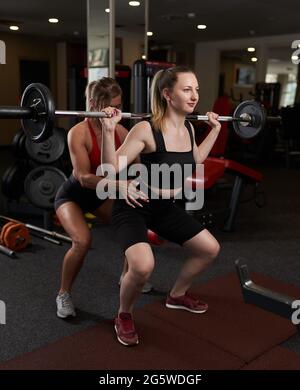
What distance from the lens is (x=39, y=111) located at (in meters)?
1.45

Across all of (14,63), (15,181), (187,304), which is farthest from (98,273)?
(14,63)

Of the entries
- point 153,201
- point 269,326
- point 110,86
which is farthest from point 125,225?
point 269,326

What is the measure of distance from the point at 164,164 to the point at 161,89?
287mm

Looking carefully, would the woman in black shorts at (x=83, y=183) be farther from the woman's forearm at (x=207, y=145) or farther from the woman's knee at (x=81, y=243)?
the woman's forearm at (x=207, y=145)

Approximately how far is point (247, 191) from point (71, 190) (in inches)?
136

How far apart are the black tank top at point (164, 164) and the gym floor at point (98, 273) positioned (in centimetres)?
68

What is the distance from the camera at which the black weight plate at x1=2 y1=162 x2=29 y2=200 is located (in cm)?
346

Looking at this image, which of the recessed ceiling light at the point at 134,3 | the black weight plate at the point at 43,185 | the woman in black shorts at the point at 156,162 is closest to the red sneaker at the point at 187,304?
the woman in black shorts at the point at 156,162

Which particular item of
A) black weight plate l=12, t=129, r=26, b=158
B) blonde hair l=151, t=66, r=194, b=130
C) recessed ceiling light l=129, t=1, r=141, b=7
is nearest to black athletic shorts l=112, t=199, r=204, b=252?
blonde hair l=151, t=66, r=194, b=130

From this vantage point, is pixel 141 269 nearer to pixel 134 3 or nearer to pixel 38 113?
pixel 38 113

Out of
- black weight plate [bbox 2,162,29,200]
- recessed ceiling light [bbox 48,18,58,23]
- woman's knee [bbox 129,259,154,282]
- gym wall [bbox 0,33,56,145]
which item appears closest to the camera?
woman's knee [bbox 129,259,154,282]

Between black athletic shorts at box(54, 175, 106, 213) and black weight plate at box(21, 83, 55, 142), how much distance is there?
0.35 metres

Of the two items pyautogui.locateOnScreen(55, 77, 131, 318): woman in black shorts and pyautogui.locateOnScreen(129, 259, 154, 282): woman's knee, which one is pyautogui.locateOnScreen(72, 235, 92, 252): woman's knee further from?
pyautogui.locateOnScreen(129, 259, 154, 282): woman's knee

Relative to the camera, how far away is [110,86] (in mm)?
1709
